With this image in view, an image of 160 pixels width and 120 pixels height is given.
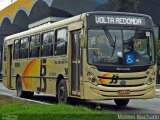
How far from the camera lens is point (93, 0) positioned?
61.1 meters

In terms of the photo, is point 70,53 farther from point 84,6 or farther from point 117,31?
point 84,6

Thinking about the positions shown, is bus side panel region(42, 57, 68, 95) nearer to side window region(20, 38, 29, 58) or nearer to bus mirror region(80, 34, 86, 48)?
bus mirror region(80, 34, 86, 48)

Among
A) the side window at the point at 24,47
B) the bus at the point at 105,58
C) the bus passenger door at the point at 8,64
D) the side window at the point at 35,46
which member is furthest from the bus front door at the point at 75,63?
the bus passenger door at the point at 8,64

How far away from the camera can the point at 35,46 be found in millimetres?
21719

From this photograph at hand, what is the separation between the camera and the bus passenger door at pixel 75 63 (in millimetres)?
16984

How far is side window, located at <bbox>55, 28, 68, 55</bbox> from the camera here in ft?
59.7

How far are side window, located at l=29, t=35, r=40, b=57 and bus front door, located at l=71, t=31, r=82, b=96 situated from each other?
3930 millimetres

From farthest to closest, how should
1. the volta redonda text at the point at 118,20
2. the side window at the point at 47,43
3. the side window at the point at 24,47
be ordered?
the side window at the point at 24,47, the side window at the point at 47,43, the volta redonda text at the point at 118,20

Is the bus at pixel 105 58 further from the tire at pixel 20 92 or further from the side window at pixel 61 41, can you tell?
the tire at pixel 20 92

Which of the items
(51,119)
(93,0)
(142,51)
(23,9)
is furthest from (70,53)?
(23,9)

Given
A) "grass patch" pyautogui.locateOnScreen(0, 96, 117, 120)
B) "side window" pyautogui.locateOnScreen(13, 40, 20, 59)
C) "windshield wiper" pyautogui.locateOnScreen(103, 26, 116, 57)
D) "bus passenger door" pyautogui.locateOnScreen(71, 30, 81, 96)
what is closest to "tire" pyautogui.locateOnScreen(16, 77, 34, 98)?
"side window" pyautogui.locateOnScreen(13, 40, 20, 59)

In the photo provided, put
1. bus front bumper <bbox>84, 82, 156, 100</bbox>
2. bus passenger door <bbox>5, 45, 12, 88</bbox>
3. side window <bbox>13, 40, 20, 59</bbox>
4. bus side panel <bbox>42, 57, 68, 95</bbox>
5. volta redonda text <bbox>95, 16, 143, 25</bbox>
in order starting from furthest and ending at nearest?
bus passenger door <bbox>5, 45, 12, 88</bbox> → side window <bbox>13, 40, 20, 59</bbox> → bus side panel <bbox>42, 57, 68, 95</bbox> → volta redonda text <bbox>95, 16, 143, 25</bbox> → bus front bumper <bbox>84, 82, 156, 100</bbox>

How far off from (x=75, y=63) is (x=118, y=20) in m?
1.96

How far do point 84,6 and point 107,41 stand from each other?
46747 millimetres
